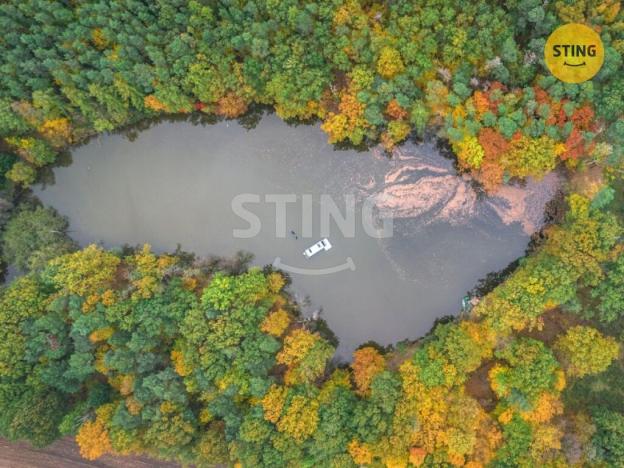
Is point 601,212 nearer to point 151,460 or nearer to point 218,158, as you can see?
point 218,158

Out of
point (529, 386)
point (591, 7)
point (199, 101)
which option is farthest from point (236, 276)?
point (591, 7)

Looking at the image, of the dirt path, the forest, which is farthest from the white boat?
the dirt path

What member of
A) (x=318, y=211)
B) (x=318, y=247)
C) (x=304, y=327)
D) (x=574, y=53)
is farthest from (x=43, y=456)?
(x=574, y=53)

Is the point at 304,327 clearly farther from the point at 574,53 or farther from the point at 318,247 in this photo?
the point at 574,53

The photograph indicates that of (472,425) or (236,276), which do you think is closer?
(472,425)

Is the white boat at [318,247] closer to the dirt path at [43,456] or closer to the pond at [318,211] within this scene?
the pond at [318,211]

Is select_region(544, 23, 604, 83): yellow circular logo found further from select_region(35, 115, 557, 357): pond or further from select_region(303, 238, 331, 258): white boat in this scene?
select_region(303, 238, 331, 258): white boat

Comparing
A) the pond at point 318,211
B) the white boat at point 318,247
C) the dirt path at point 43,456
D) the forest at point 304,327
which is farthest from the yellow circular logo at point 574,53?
the dirt path at point 43,456
